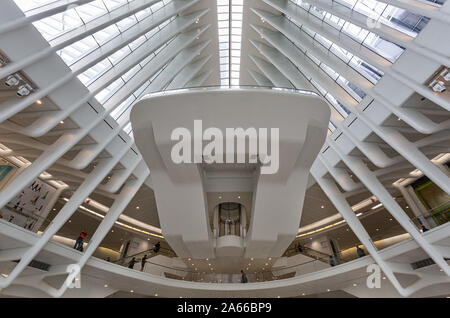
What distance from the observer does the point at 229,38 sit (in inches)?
782

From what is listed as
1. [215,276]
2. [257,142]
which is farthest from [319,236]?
[257,142]

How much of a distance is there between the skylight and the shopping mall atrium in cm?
12

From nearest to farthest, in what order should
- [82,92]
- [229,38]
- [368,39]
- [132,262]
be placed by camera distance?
[368,39], [82,92], [132,262], [229,38]

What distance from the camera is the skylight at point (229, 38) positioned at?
17516 millimetres

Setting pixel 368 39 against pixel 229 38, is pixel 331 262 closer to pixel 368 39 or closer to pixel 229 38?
pixel 368 39

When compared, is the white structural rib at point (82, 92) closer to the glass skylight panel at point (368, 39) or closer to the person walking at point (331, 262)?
the glass skylight panel at point (368, 39)

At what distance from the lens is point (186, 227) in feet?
49.7

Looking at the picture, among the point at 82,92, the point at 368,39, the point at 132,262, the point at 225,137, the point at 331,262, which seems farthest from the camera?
the point at 132,262
